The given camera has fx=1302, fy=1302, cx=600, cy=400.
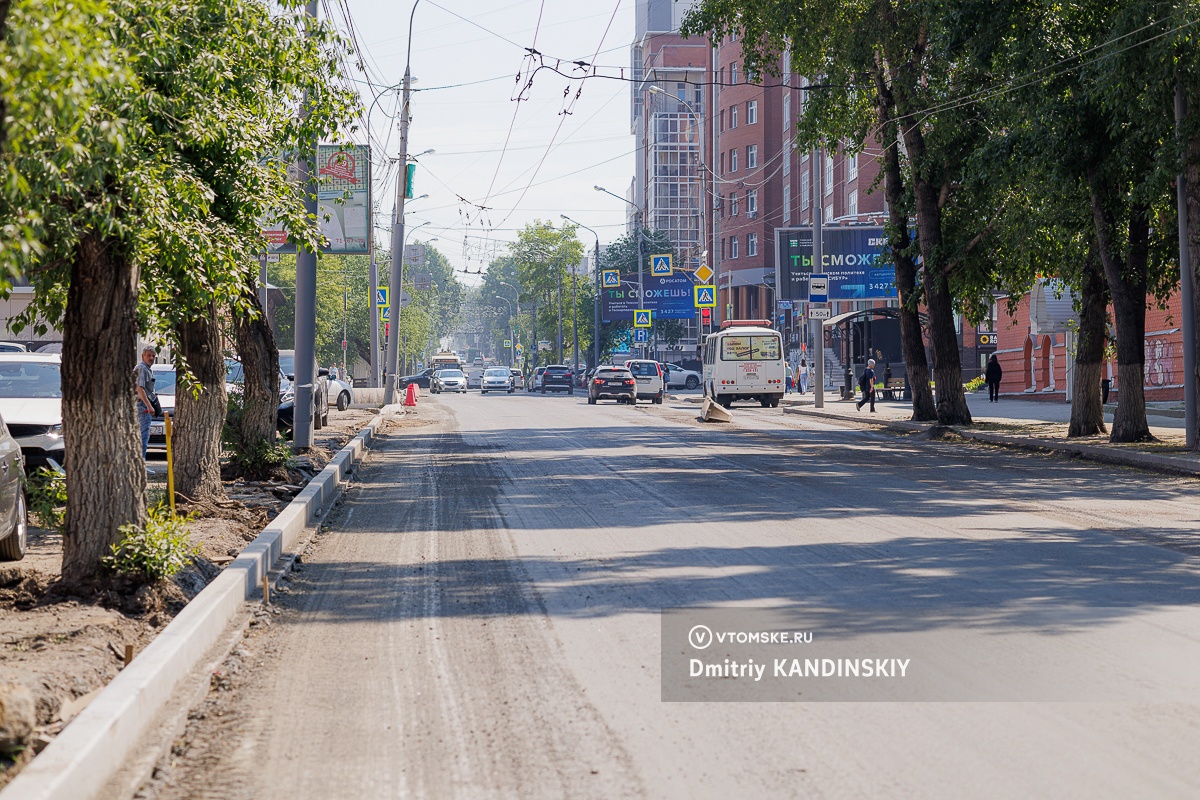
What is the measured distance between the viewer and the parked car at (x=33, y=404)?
43.0 ft

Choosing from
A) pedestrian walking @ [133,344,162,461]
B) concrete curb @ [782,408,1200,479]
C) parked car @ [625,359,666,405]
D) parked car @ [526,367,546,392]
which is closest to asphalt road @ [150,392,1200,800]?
concrete curb @ [782,408,1200,479]

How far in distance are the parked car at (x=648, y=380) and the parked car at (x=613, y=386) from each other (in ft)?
7.28

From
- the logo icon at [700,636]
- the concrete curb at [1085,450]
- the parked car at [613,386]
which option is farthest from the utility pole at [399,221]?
the logo icon at [700,636]

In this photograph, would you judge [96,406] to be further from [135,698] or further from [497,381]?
[497,381]

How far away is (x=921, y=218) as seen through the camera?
2817 cm

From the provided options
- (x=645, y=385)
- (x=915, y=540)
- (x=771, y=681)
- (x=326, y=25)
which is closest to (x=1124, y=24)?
(x=915, y=540)

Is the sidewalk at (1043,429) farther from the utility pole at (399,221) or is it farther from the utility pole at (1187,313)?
the utility pole at (399,221)

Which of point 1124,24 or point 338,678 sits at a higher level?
point 1124,24

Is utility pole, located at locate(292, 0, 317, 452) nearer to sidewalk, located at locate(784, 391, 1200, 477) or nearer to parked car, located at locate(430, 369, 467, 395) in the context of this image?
sidewalk, located at locate(784, 391, 1200, 477)

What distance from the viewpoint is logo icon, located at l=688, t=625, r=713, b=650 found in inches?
273

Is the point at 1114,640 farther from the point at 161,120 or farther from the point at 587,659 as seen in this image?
the point at 161,120

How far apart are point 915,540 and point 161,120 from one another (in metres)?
6.63


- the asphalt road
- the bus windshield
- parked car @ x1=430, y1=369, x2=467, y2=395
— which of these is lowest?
the asphalt road

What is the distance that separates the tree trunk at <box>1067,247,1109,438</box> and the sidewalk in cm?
52
